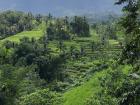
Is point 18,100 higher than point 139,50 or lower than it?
lower

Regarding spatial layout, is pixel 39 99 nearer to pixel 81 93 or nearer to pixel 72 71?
pixel 81 93

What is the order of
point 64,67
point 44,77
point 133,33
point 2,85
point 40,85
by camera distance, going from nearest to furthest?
point 133,33 < point 2,85 < point 40,85 < point 44,77 < point 64,67

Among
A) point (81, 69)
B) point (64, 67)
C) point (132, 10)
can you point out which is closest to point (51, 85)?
point (64, 67)

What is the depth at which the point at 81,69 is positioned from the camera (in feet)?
498

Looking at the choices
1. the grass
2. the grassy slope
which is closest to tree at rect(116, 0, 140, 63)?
the grassy slope

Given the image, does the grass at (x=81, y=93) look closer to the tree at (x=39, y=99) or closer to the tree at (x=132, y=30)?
the tree at (x=39, y=99)

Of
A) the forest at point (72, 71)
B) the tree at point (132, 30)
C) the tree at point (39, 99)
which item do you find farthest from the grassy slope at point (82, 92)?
the tree at point (132, 30)

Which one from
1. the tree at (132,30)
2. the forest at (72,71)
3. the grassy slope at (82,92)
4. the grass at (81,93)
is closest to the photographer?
the tree at (132,30)

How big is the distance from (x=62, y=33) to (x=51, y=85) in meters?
79.1

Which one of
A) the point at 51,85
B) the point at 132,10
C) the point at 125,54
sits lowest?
the point at 51,85

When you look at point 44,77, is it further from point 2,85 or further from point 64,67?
point 2,85

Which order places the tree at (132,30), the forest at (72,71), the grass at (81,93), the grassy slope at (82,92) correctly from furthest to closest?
the grass at (81,93)
the grassy slope at (82,92)
the forest at (72,71)
the tree at (132,30)

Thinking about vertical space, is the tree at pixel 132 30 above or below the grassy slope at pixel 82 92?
above

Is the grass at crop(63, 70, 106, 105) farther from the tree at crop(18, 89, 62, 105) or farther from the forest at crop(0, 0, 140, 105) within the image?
the tree at crop(18, 89, 62, 105)
